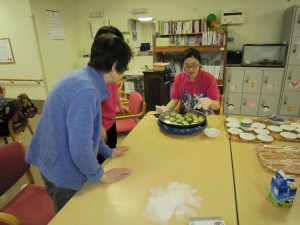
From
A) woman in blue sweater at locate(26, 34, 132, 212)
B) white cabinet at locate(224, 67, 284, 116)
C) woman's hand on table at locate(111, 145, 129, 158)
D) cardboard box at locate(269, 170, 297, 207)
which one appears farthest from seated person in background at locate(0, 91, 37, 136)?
white cabinet at locate(224, 67, 284, 116)

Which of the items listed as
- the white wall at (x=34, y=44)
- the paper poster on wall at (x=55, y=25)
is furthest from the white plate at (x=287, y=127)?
the paper poster on wall at (x=55, y=25)

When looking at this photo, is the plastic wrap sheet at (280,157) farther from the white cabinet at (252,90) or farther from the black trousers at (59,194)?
the white cabinet at (252,90)

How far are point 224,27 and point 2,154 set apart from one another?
3494mm

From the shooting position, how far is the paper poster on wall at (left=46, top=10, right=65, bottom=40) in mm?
3822

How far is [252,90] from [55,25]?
12.0 ft

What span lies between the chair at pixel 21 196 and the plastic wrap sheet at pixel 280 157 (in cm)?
118

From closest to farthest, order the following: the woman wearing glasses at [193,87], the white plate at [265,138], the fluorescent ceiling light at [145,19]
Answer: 1. the white plate at [265,138]
2. the woman wearing glasses at [193,87]
3. the fluorescent ceiling light at [145,19]

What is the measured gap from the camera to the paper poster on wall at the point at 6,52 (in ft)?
12.7

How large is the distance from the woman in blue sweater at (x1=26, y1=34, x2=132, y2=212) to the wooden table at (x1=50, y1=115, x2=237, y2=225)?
10 centimetres

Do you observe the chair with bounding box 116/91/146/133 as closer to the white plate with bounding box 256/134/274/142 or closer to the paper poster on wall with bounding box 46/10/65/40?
the white plate with bounding box 256/134/274/142

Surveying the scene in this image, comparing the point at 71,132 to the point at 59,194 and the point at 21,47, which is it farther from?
the point at 21,47

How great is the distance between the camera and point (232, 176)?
3.42 feet

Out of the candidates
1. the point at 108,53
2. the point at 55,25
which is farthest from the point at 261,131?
the point at 55,25

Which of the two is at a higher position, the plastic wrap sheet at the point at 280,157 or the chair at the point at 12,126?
the plastic wrap sheet at the point at 280,157
